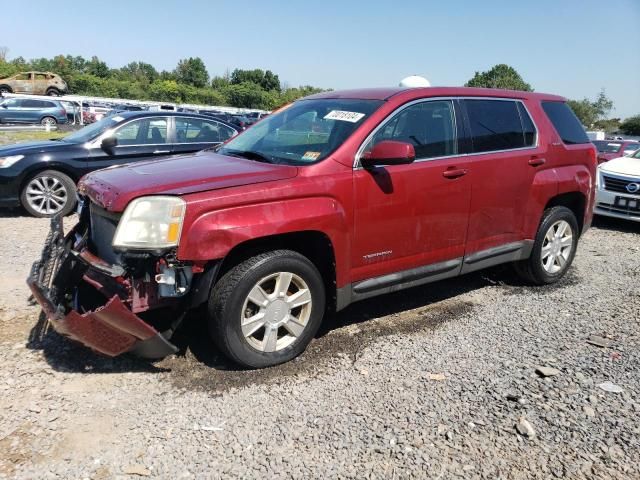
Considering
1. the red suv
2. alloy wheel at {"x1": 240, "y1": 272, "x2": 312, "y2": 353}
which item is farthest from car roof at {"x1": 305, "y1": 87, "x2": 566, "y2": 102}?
alloy wheel at {"x1": 240, "y1": 272, "x2": 312, "y2": 353}

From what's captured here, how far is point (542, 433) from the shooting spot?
2877mm

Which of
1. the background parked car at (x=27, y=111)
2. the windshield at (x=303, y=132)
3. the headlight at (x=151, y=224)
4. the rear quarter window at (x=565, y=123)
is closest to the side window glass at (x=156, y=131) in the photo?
the windshield at (x=303, y=132)

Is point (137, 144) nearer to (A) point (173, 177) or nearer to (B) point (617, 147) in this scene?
(A) point (173, 177)

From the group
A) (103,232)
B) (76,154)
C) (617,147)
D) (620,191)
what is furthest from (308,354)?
(617,147)

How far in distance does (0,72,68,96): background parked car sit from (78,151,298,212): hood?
37398mm

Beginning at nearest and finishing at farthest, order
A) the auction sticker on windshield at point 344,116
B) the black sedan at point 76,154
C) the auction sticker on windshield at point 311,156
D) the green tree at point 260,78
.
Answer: the auction sticker on windshield at point 311,156 < the auction sticker on windshield at point 344,116 < the black sedan at point 76,154 < the green tree at point 260,78

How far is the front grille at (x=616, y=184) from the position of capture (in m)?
8.23

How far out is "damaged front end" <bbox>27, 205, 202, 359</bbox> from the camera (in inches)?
118

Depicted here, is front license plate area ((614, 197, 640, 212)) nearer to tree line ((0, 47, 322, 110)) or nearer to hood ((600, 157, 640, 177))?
hood ((600, 157, 640, 177))

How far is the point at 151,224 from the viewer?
304cm

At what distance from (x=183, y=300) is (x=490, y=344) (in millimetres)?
2309

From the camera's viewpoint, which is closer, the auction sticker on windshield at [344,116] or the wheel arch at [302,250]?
the wheel arch at [302,250]

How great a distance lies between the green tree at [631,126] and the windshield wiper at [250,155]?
183ft

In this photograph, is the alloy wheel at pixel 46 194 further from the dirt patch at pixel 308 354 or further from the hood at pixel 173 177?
the dirt patch at pixel 308 354
